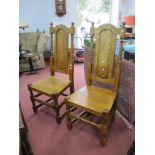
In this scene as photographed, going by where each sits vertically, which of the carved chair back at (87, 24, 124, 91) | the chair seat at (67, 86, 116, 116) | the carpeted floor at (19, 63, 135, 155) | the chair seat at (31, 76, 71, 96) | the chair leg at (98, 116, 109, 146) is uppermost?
the carved chair back at (87, 24, 124, 91)

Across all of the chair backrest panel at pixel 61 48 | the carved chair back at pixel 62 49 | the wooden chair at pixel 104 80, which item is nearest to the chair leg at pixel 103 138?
the wooden chair at pixel 104 80

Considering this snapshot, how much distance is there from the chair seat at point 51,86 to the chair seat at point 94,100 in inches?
10.1

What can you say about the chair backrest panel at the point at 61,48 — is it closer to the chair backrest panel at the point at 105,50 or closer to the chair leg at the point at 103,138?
the chair backrest panel at the point at 105,50

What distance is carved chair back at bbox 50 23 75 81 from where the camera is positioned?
6.88 ft

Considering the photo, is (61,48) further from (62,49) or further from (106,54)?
(106,54)

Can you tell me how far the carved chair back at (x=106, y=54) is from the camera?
175 cm

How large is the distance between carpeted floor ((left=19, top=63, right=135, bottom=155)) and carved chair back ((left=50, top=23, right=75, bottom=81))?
0.63 metres

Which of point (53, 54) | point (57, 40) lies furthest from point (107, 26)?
point (53, 54)

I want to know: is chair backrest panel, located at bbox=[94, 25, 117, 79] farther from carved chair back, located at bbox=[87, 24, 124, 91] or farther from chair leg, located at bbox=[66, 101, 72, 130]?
chair leg, located at bbox=[66, 101, 72, 130]

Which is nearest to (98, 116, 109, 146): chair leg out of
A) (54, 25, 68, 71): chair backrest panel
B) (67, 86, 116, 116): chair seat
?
(67, 86, 116, 116): chair seat

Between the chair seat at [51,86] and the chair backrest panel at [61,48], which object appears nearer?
the chair seat at [51,86]
